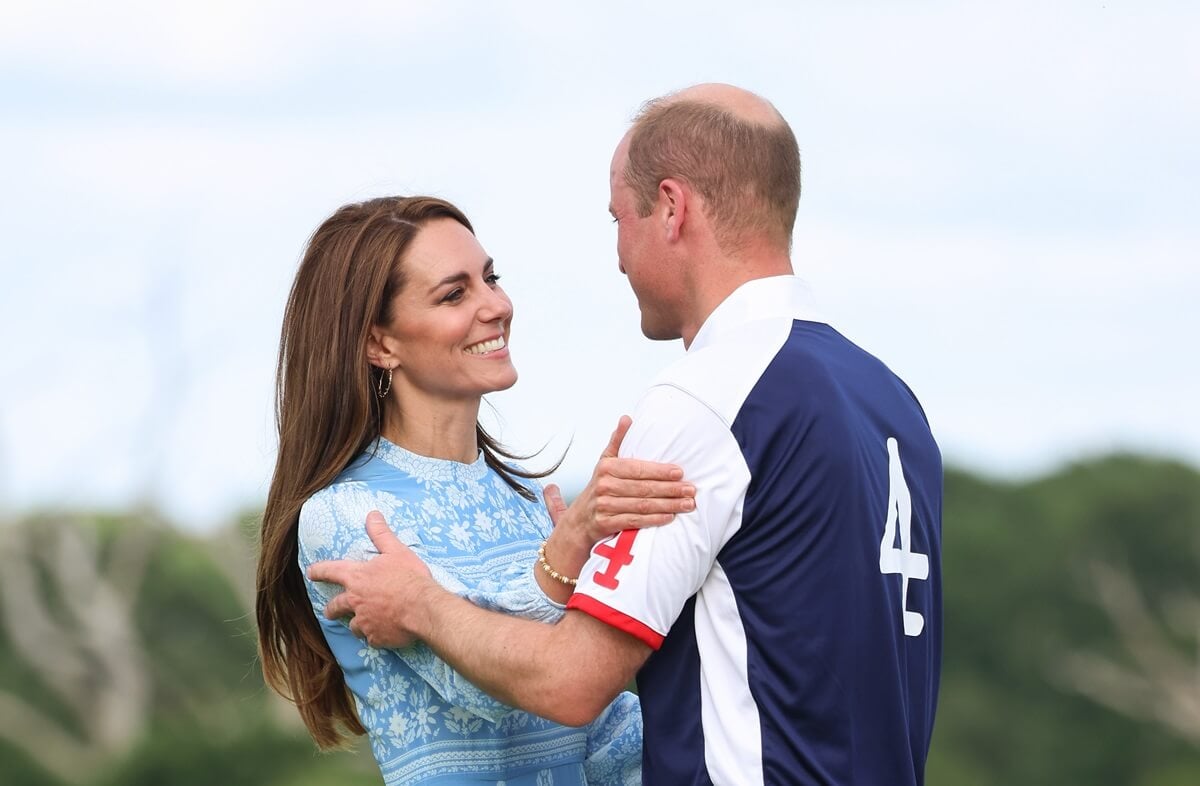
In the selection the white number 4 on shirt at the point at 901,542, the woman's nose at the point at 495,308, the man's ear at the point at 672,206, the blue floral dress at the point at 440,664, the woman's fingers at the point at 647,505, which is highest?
the man's ear at the point at 672,206

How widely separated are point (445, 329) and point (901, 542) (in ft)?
4.09

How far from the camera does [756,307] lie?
322 centimetres

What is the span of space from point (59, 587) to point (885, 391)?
25.6 metres

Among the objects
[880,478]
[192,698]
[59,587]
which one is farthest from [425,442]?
[59,587]

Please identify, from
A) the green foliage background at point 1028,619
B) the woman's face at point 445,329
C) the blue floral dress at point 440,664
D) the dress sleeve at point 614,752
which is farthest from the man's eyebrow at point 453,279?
the green foliage background at point 1028,619

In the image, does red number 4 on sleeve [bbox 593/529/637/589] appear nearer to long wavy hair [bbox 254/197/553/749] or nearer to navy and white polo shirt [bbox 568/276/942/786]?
navy and white polo shirt [bbox 568/276/942/786]

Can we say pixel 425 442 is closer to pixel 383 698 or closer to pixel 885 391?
pixel 383 698

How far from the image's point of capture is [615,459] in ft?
10.1

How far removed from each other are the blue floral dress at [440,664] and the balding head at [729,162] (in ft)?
Result: 2.79

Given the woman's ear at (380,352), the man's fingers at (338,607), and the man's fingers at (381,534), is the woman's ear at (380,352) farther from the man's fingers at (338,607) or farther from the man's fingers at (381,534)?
the man's fingers at (338,607)

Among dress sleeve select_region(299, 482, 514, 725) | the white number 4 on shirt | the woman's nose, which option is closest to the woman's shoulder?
dress sleeve select_region(299, 482, 514, 725)

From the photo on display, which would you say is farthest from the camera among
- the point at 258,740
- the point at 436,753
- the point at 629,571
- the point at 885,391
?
the point at 258,740

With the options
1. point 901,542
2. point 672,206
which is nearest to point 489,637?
point 901,542

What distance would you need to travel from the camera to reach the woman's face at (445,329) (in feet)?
12.9
